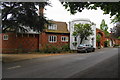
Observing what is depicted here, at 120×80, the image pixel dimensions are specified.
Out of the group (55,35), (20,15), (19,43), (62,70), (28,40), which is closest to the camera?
(62,70)

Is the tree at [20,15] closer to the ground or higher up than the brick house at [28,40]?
higher up

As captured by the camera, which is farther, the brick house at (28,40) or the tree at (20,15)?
the brick house at (28,40)

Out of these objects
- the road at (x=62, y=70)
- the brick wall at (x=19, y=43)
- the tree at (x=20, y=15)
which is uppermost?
the tree at (x=20, y=15)

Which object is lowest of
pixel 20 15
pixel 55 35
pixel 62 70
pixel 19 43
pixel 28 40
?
pixel 62 70

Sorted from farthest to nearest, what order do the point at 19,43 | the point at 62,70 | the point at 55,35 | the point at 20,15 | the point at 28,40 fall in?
the point at 55,35
the point at 28,40
the point at 19,43
the point at 20,15
the point at 62,70

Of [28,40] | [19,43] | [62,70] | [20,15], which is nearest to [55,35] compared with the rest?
[28,40]

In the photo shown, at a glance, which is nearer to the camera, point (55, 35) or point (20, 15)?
point (20, 15)

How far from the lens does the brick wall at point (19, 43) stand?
2760cm

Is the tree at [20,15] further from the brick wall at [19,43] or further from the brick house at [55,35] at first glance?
the brick house at [55,35]

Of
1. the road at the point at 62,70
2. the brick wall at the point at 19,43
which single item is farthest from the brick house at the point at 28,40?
the road at the point at 62,70

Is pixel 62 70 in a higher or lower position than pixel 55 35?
lower

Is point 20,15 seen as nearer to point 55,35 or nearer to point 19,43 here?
point 19,43

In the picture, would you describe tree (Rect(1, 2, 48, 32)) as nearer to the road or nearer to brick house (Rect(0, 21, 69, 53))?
the road

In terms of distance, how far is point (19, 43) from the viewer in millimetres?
28141
